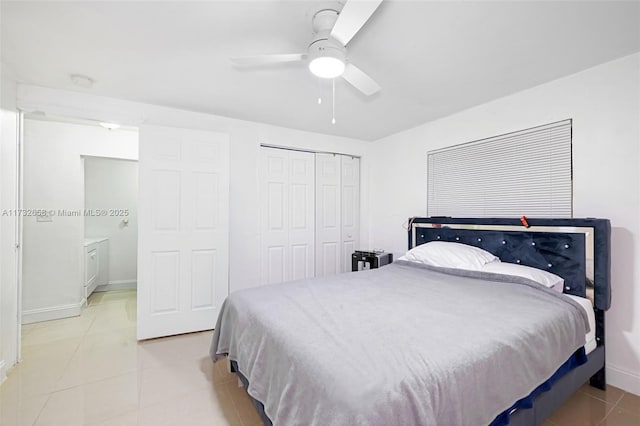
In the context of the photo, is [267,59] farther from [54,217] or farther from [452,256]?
[54,217]

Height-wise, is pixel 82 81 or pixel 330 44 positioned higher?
pixel 82 81

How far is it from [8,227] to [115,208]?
8.94 feet

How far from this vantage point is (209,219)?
3102 mm

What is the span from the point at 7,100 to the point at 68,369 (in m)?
2.23

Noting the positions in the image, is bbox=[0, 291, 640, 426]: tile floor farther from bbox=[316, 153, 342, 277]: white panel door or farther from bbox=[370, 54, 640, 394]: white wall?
bbox=[316, 153, 342, 277]: white panel door

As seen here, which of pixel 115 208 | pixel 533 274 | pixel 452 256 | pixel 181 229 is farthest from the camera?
pixel 115 208

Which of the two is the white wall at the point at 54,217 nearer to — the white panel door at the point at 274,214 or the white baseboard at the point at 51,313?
the white baseboard at the point at 51,313

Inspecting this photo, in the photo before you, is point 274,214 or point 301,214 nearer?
point 274,214

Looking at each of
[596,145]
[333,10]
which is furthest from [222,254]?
[596,145]

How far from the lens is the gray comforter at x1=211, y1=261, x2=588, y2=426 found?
100 centimetres

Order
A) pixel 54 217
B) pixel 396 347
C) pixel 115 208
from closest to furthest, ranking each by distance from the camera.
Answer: pixel 396 347 < pixel 54 217 < pixel 115 208

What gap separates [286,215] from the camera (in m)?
3.76

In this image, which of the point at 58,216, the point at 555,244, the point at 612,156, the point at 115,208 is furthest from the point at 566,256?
the point at 115,208

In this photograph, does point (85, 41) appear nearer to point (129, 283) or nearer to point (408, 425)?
point (408, 425)
